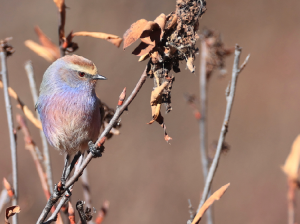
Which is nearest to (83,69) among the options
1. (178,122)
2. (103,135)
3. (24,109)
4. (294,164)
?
(24,109)

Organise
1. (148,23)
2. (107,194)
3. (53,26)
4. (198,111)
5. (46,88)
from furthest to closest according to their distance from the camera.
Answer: (53,26)
(107,194)
(198,111)
(46,88)
(148,23)

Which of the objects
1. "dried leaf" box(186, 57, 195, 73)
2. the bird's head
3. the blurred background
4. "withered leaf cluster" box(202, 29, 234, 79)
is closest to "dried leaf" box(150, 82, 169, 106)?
"dried leaf" box(186, 57, 195, 73)

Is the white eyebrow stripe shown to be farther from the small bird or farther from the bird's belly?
the bird's belly

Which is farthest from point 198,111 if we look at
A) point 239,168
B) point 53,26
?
point 53,26

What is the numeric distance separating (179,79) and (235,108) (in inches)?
42.5

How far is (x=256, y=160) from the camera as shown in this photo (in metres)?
4.90

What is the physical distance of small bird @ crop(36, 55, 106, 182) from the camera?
1.74 metres

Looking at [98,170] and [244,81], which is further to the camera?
[244,81]

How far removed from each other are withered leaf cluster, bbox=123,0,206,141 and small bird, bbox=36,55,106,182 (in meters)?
0.69

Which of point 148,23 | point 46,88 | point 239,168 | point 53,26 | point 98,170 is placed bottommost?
point 148,23

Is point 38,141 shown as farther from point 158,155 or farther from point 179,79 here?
point 179,79

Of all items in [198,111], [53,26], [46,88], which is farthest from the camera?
[53,26]

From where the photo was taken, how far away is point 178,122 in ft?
16.4

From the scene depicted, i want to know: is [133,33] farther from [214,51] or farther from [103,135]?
[214,51]
